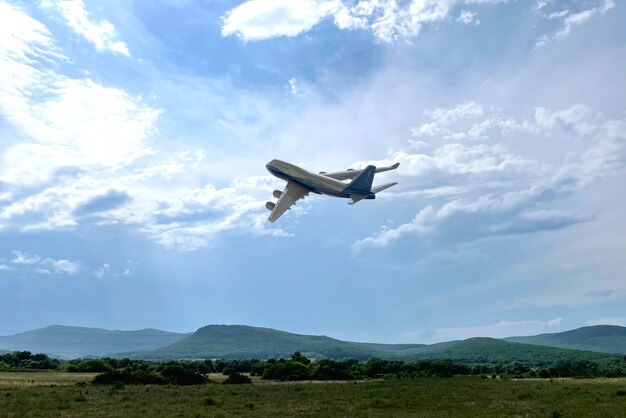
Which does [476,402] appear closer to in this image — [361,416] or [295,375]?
[361,416]

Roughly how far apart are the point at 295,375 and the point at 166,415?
128ft

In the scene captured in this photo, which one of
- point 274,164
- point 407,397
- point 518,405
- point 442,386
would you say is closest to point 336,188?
point 274,164

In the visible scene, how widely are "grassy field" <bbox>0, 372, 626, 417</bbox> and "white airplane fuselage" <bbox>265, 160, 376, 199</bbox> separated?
122 ft

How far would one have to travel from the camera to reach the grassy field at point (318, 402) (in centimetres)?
3578

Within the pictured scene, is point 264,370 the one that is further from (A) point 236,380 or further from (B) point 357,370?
(B) point 357,370

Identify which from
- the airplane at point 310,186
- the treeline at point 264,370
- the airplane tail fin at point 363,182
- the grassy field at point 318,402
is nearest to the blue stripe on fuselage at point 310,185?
the airplane at point 310,186

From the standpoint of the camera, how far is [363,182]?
3243 inches

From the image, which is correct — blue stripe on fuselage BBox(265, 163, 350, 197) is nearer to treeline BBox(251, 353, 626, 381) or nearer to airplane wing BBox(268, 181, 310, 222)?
airplane wing BBox(268, 181, 310, 222)

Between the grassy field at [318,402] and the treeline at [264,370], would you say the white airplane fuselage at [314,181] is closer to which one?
the treeline at [264,370]

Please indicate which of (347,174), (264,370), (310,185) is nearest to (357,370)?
(264,370)

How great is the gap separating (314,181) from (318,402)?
48.4 metres

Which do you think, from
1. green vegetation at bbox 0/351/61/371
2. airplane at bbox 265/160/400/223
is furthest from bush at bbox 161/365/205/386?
green vegetation at bbox 0/351/61/371

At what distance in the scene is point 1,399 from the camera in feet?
136

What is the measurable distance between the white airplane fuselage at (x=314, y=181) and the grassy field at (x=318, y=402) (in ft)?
122
